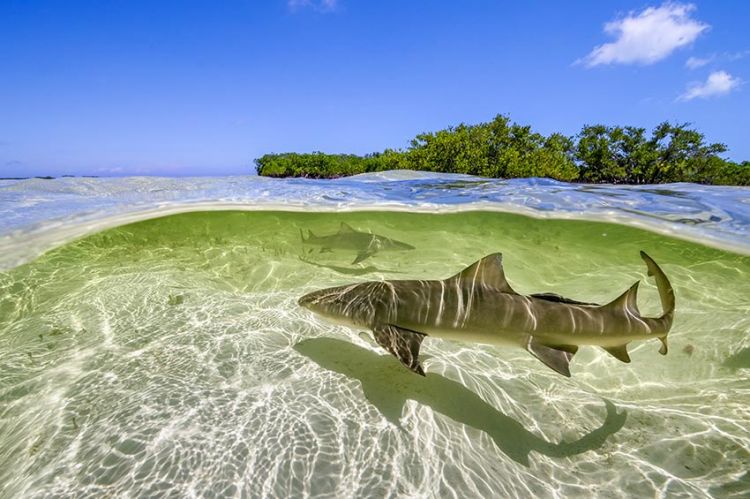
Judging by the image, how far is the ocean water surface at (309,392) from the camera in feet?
9.36

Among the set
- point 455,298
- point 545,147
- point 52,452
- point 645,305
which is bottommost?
point 645,305

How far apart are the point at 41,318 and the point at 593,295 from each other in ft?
39.8

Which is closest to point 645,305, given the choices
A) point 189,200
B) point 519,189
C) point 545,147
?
point 519,189

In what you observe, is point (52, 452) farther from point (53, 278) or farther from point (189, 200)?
point (189, 200)

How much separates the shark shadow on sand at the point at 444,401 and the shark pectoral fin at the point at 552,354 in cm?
95

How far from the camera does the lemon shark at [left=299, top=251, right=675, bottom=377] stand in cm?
334

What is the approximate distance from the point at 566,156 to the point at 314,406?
29156mm

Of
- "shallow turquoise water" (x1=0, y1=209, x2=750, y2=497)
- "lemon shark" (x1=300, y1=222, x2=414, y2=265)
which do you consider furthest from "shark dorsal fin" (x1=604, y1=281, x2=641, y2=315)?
"lemon shark" (x1=300, y1=222, x2=414, y2=265)

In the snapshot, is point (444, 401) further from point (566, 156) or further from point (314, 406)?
point (566, 156)

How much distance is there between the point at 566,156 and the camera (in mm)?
26469

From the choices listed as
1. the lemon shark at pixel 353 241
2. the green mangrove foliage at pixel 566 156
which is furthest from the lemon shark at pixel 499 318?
the green mangrove foliage at pixel 566 156

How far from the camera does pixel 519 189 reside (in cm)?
1295

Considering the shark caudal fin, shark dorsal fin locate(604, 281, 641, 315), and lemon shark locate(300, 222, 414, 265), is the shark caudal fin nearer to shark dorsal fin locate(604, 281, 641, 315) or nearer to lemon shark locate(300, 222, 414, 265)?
shark dorsal fin locate(604, 281, 641, 315)

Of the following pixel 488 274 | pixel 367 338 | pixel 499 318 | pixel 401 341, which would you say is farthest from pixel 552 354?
pixel 367 338
